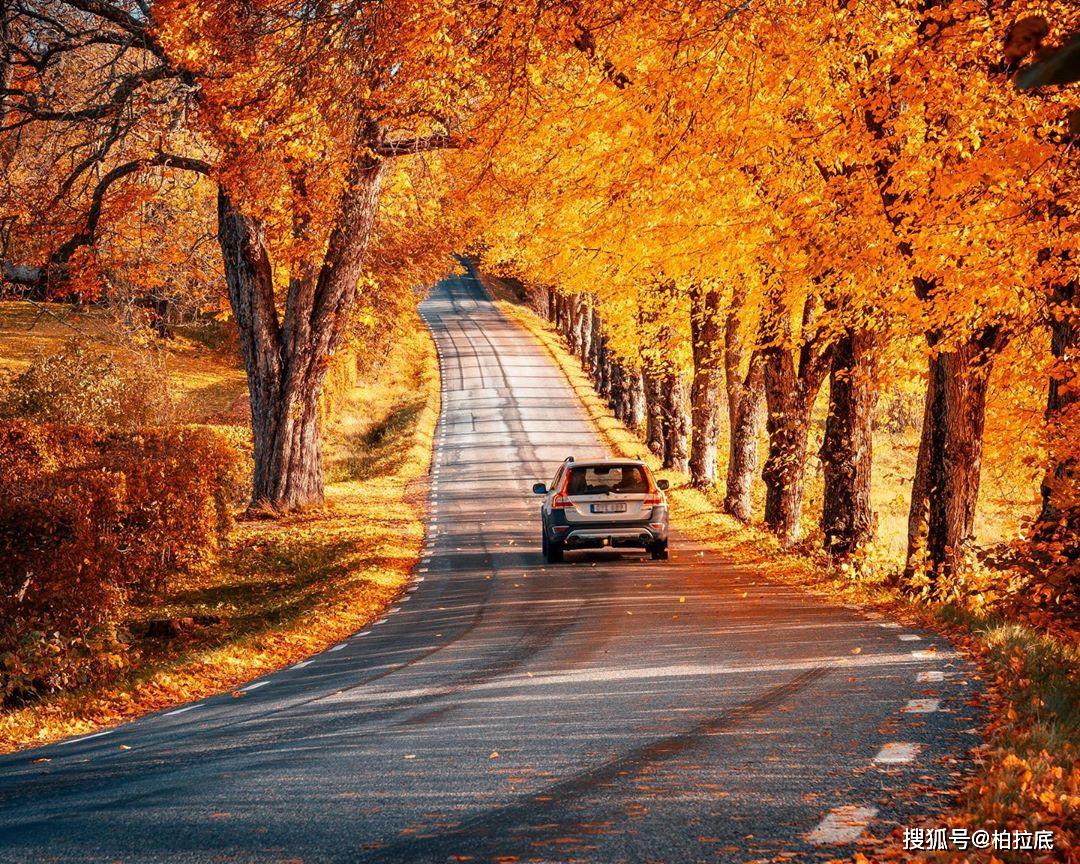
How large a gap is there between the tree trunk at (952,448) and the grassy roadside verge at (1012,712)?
0.91 metres

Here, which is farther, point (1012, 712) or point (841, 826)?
point (1012, 712)

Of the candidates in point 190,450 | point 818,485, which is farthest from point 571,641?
point 818,485

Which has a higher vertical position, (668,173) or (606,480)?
(668,173)

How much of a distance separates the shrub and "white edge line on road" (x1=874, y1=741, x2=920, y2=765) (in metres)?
29.8

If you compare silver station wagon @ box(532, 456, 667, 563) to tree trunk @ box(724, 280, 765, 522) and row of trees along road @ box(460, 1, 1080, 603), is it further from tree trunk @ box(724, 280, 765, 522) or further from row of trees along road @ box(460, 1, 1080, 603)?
tree trunk @ box(724, 280, 765, 522)

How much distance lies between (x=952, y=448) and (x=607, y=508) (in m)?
6.05

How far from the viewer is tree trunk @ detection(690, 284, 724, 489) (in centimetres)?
2914

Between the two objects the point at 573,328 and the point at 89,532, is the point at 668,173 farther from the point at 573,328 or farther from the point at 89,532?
the point at 573,328

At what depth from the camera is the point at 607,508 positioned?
19266 millimetres

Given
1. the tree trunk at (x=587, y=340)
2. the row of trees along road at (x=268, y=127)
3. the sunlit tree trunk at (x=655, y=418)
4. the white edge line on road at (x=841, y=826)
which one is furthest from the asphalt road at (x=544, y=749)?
the tree trunk at (x=587, y=340)

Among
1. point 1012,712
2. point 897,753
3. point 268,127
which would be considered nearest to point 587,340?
point 268,127

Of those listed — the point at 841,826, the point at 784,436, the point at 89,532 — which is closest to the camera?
the point at 841,826

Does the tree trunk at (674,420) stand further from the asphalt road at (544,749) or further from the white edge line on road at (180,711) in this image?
the white edge line on road at (180,711)

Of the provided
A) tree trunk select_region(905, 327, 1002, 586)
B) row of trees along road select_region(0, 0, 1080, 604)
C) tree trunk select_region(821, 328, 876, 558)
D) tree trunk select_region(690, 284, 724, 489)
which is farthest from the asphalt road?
tree trunk select_region(690, 284, 724, 489)
